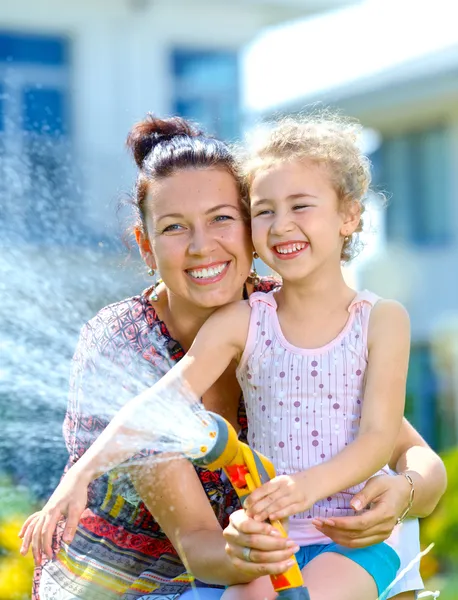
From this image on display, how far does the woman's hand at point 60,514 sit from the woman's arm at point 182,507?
0.29 m

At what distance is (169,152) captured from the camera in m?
3.47

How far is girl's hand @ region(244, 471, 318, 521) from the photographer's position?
2.61 meters

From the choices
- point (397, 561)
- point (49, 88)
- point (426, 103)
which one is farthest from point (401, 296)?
point (397, 561)

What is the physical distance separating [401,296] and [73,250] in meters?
6.29

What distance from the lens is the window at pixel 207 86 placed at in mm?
12609

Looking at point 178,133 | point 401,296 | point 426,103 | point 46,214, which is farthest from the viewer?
point 401,296

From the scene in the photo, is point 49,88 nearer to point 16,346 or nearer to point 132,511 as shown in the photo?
point 16,346

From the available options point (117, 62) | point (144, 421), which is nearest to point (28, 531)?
point (144, 421)

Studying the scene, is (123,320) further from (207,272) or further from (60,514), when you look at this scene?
(60,514)

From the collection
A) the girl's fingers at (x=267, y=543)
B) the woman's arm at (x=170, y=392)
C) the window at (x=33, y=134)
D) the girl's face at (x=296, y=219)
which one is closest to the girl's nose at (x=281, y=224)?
the girl's face at (x=296, y=219)

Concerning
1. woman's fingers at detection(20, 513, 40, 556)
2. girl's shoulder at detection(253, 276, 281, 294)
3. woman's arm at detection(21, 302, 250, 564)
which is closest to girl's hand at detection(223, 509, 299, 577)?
woman's arm at detection(21, 302, 250, 564)

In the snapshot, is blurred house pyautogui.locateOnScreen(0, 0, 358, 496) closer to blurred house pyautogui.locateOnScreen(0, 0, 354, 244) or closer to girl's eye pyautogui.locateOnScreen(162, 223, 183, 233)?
blurred house pyautogui.locateOnScreen(0, 0, 354, 244)

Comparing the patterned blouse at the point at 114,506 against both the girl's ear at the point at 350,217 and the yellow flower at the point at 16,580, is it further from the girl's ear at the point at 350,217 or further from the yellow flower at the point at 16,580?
the yellow flower at the point at 16,580

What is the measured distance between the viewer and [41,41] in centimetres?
1195
